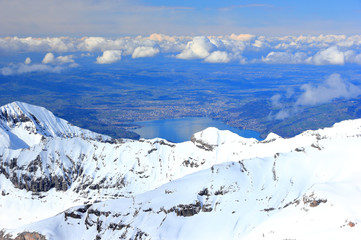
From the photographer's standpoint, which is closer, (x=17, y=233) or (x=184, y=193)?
(x=17, y=233)

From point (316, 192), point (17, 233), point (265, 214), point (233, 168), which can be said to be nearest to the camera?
point (316, 192)

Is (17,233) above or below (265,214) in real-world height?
below

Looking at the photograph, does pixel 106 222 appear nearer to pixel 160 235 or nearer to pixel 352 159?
pixel 160 235

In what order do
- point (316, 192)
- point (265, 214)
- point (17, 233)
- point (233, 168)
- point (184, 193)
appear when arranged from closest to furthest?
point (316, 192) → point (265, 214) → point (17, 233) → point (184, 193) → point (233, 168)

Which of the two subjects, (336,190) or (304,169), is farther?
(304,169)

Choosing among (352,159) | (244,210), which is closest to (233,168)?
(244,210)

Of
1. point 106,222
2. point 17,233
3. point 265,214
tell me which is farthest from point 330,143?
point 17,233

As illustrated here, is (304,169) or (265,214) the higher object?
(304,169)

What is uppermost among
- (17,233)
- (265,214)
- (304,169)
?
(304,169)

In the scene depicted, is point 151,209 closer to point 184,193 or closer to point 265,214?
point 184,193
